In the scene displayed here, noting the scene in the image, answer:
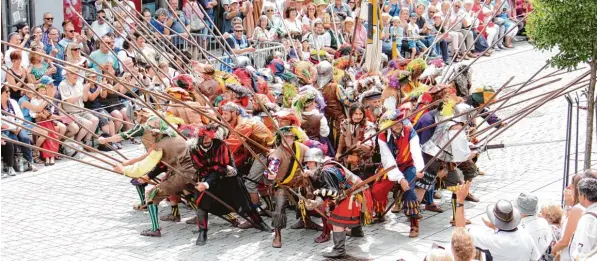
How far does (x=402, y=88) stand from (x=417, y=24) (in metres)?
8.81

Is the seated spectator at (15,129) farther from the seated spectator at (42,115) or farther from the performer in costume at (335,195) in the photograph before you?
the performer in costume at (335,195)

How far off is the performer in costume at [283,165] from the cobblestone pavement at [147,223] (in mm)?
292

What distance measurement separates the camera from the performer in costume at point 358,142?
12.1 meters

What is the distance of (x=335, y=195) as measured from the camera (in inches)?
441

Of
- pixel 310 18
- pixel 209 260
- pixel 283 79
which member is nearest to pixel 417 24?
pixel 310 18

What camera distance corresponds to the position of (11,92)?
15125 mm

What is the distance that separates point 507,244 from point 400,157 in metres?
3.19

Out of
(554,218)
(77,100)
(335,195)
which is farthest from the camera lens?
(77,100)

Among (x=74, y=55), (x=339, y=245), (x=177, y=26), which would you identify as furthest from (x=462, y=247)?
(x=177, y=26)

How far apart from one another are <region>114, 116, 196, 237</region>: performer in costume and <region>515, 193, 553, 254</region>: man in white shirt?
12.0 feet

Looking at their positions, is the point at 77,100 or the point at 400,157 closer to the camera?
the point at 400,157

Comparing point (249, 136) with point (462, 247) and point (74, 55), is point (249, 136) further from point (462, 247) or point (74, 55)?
point (74, 55)

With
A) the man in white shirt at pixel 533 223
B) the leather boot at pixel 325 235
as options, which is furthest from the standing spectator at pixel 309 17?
the man in white shirt at pixel 533 223

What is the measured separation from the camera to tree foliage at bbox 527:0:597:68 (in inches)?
420
